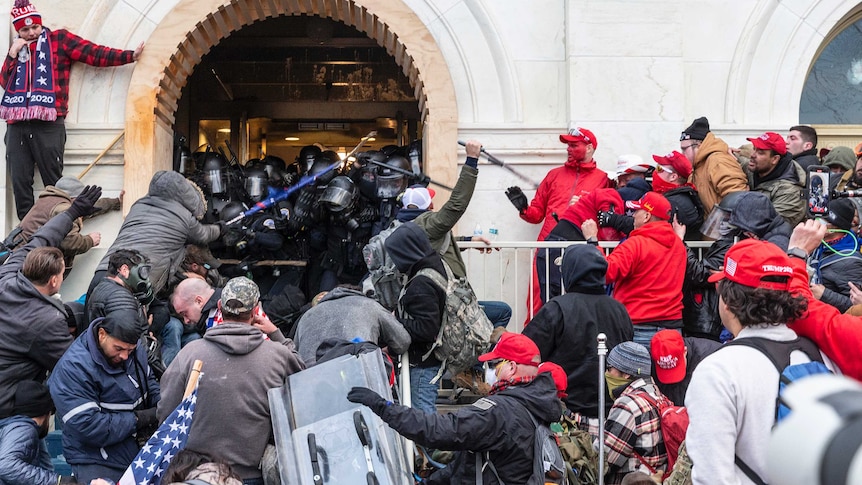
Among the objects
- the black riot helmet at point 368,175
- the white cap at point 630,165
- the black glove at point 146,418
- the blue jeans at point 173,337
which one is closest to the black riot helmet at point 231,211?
the black riot helmet at point 368,175

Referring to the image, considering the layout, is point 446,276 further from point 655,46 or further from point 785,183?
point 655,46

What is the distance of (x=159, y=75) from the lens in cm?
915

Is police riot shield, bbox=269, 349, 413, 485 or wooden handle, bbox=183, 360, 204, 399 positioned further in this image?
wooden handle, bbox=183, 360, 204, 399

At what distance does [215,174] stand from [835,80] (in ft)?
22.8

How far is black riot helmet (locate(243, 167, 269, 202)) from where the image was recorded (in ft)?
32.5

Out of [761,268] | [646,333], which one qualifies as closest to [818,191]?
[646,333]

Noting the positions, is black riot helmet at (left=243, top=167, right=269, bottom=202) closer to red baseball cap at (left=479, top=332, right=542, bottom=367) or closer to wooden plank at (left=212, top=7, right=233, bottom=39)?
wooden plank at (left=212, top=7, right=233, bottom=39)

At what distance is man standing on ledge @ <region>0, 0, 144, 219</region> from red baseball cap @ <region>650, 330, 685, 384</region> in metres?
6.17

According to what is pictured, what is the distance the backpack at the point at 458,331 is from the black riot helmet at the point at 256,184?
3888mm

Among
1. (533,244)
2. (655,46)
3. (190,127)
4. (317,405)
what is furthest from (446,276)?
(190,127)

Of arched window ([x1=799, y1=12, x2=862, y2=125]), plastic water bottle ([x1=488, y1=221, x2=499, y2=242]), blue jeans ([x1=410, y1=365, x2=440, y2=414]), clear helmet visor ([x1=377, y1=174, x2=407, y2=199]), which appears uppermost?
arched window ([x1=799, y1=12, x2=862, y2=125])

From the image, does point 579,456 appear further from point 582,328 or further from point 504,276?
point 504,276

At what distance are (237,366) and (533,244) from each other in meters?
3.54

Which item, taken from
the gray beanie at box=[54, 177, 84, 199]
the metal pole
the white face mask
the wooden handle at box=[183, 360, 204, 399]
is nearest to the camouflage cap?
the wooden handle at box=[183, 360, 204, 399]
